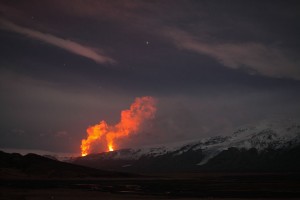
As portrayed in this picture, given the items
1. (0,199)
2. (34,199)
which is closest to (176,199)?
(34,199)

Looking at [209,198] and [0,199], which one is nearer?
[0,199]

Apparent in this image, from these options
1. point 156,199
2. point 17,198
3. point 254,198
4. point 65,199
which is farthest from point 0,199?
point 254,198

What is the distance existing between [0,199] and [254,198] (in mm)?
52163

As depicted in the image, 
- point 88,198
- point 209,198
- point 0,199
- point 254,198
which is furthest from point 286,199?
point 0,199

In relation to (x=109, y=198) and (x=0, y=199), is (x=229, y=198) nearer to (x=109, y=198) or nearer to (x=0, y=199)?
(x=109, y=198)

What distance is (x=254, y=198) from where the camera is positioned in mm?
83062

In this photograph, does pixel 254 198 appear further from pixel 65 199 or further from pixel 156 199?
pixel 65 199

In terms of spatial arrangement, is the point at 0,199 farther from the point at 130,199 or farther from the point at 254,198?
the point at 254,198

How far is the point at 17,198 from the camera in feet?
268

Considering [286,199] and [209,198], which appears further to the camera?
[209,198]

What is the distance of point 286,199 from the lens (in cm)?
7875

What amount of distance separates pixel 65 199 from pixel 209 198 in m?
30.5

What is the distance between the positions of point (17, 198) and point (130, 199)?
2362 centimetres

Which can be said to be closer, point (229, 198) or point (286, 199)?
point (286, 199)
